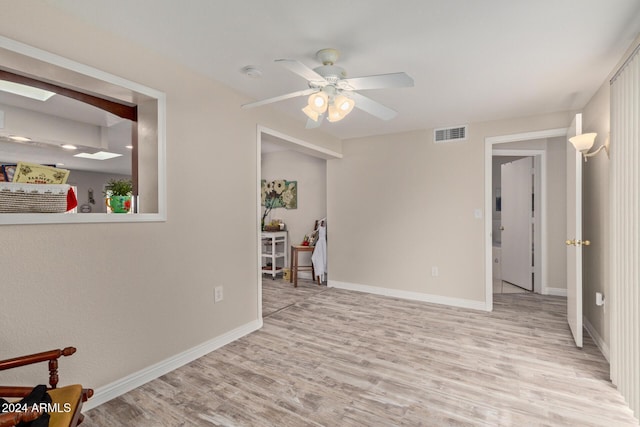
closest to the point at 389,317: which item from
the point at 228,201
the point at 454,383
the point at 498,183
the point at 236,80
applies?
the point at 454,383

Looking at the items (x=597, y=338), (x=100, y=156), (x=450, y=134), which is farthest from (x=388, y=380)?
(x=100, y=156)

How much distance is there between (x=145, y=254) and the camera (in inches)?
86.0

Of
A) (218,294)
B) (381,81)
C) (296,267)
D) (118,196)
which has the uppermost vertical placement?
(381,81)

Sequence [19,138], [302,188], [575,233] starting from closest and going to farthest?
1. [575,233]
2. [19,138]
3. [302,188]

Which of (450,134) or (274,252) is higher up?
(450,134)

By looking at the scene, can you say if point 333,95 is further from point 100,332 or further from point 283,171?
point 283,171

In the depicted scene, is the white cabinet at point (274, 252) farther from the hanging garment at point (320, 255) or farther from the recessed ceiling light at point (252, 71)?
the recessed ceiling light at point (252, 71)

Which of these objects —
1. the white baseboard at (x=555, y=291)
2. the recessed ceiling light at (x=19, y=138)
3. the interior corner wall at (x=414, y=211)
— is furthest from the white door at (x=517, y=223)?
the recessed ceiling light at (x=19, y=138)

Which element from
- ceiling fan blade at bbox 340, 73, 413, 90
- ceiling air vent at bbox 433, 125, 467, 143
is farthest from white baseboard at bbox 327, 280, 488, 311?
ceiling fan blade at bbox 340, 73, 413, 90

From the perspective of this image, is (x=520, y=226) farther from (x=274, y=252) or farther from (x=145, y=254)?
(x=145, y=254)

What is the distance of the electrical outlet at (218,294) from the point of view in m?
2.72

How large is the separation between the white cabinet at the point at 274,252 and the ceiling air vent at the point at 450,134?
3.01 m

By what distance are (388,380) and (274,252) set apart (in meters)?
3.57

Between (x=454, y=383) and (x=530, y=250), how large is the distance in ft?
11.5
